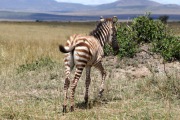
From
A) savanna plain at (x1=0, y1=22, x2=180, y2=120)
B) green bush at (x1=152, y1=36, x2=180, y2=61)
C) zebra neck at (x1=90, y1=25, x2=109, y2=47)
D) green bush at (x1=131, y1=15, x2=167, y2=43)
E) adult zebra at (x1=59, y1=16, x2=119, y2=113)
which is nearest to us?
savanna plain at (x1=0, y1=22, x2=180, y2=120)

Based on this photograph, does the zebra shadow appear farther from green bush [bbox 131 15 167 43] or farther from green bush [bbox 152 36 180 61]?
green bush [bbox 131 15 167 43]

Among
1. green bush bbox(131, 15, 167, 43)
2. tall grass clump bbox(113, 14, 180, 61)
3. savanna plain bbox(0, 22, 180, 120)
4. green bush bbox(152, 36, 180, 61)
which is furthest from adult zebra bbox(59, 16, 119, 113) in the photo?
green bush bbox(131, 15, 167, 43)

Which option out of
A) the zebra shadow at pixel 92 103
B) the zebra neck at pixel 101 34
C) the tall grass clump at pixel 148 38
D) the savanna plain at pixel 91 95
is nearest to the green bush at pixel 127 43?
the tall grass clump at pixel 148 38

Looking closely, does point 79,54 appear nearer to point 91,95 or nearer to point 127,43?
point 91,95

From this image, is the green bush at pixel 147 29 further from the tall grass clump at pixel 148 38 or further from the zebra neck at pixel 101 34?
the zebra neck at pixel 101 34

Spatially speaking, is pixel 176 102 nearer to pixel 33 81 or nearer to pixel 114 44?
pixel 114 44

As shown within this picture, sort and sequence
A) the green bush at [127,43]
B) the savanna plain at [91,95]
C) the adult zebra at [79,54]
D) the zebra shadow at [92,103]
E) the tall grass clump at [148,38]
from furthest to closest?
1. the green bush at [127,43]
2. the tall grass clump at [148,38]
3. the zebra shadow at [92,103]
4. the adult zebra at [79,54]
5. the savanna plain at [91,95]

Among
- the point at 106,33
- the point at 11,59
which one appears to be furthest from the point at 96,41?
the point at 11,59

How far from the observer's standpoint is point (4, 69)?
1334 centimetres

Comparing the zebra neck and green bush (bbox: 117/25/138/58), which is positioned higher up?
the zebra neck

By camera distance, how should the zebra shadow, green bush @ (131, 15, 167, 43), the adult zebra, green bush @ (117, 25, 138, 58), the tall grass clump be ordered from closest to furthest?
the adult zebra, the zebra shadow, the tall grass clump, green bush @ (117, 25, 138, 58), green bush @ (131, 15, 167, 43)

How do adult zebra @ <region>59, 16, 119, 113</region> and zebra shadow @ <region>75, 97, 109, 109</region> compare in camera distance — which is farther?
zebra shadow @ <region>75, 97, 109, 109</region>

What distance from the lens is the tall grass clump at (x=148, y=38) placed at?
1315 cm

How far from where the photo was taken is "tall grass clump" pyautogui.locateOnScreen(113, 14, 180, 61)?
13155mm
